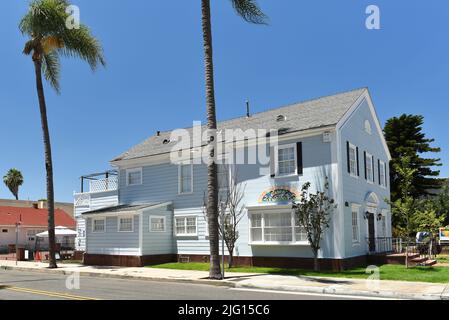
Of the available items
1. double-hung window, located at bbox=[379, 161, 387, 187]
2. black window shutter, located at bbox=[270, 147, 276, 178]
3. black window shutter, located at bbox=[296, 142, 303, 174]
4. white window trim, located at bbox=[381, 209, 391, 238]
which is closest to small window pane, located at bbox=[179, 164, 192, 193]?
black window shutter, located at bbox=[270, 147, 276, 178]

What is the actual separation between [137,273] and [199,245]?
4.89m

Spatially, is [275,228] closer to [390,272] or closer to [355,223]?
[355,223]

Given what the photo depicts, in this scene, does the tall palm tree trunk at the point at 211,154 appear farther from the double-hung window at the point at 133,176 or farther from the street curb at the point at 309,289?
the double-hung window at the point at 133,176

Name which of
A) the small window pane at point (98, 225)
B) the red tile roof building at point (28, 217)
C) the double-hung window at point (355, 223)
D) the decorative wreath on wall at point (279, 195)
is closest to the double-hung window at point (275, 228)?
the decorative wreath on wall at point (279, 195)

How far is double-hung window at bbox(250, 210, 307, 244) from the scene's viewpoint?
21.0 metres

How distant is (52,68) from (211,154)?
43.8 ft

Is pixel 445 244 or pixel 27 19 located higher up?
pixel 27 19

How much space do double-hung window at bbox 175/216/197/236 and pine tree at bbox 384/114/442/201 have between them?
24.1 m

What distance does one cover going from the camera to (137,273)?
2064 centimetres

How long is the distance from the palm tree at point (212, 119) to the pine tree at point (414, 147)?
27.0 meters

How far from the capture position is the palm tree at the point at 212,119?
18.1 m

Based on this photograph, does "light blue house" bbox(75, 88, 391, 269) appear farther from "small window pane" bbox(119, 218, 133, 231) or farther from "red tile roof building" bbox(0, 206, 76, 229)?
"red tile roof building" bbox(0, 206, 76, 229)

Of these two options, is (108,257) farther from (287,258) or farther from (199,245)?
(287,258)
